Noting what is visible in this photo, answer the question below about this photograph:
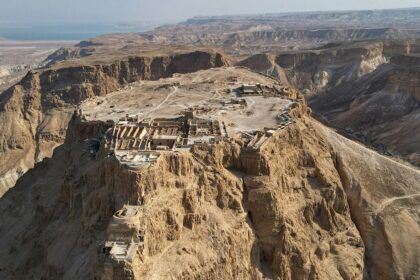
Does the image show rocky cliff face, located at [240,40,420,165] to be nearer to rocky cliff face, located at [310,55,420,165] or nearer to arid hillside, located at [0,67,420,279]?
rocky cliff face, located at [310,55,420,165]

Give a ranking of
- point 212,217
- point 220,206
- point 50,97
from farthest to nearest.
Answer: point 50,97
point 220,206
point 212,217

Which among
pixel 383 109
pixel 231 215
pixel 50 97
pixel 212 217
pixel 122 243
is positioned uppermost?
pixel 122 243

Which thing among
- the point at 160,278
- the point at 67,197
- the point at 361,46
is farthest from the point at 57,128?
the point at 361,46

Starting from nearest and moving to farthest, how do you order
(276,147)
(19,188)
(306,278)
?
(306,278), (276,147), (19,188)

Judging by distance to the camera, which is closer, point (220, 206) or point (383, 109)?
point (220, 206)

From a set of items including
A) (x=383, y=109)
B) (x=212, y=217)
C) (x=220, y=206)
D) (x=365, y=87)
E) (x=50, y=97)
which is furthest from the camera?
(x=365, y=87)

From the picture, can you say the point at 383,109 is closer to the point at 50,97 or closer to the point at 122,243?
the point at 50,97

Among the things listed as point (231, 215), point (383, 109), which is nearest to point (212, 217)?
point (231, 215)

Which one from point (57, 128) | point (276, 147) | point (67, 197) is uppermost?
point (276, 147)

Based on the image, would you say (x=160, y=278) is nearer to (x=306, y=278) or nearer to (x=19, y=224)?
(x=306, y=278)
